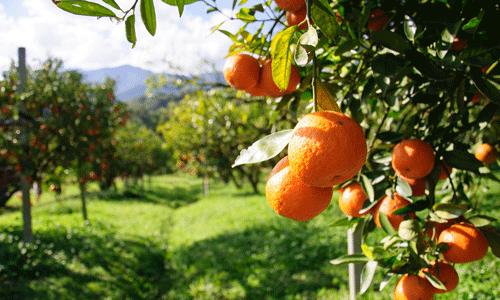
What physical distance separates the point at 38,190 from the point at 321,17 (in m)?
7.41

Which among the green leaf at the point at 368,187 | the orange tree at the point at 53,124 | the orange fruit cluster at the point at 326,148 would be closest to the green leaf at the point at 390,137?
the green leaf at the point at 368,187

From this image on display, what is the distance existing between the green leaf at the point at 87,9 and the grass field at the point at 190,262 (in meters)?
3.25

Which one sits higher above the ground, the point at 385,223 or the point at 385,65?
the point at 385,65

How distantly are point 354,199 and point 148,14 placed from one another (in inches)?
29.3

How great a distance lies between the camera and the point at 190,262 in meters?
5.39

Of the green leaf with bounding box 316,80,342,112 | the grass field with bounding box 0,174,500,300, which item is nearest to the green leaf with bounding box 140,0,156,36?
the green leaf with bounding box 316,80,342,112

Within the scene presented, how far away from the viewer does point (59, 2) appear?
58cm

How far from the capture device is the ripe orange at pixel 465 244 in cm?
82

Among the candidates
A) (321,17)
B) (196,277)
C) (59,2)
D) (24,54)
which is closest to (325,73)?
(321,17)

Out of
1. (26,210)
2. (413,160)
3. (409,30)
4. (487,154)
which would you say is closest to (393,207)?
(413,160)

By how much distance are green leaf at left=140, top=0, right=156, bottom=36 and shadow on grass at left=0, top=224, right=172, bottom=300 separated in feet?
14.2

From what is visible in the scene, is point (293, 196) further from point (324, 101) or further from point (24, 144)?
point (24, 144)

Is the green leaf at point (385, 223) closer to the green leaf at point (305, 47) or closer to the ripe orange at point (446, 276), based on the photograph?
the ripe orange at point (446, 276)

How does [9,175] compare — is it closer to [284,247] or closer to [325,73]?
[284,247]
